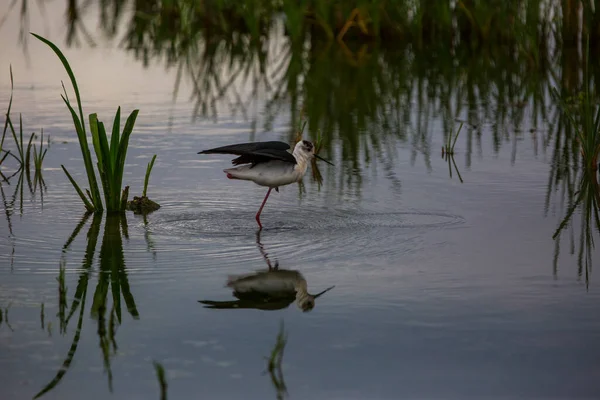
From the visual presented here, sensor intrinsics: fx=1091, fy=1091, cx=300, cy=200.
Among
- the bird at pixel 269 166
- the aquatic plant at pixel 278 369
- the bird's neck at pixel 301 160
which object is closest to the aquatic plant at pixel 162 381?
the aquatic plant at pixel 278 369

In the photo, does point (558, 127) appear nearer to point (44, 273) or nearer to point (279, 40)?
point (44, 273)

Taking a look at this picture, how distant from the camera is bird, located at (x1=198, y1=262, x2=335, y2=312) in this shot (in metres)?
5.18

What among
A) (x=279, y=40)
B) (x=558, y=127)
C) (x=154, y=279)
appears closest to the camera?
(x=154, y=279)

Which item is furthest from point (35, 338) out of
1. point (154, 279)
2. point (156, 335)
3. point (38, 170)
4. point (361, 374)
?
point (38, 170)

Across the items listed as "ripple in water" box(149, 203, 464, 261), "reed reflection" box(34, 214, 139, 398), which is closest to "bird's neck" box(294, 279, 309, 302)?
"ripple in water" box(149, 203, 464, 261)

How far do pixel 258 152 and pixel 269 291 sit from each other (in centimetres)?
145

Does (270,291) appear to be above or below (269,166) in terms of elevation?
below

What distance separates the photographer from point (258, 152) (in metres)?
6.68

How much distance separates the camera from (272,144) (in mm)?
6910

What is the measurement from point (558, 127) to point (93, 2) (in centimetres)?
1253

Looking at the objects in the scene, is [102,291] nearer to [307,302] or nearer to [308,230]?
[307,302]

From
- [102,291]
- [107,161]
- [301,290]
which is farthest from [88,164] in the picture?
[301,290]

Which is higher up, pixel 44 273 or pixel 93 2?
pixel 93 2

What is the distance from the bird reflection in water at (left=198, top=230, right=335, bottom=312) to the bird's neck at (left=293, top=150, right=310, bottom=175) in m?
1.29
